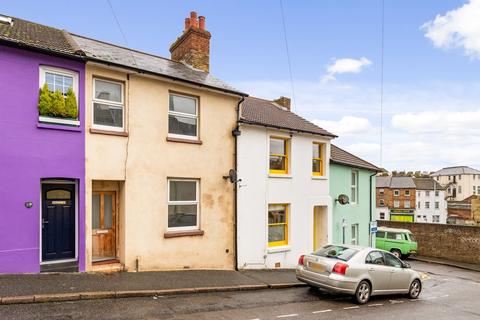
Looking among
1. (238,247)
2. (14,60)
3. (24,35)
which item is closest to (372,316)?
(238,247)

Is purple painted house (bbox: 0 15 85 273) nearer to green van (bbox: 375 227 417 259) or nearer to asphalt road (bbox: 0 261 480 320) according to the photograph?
asphalt road (bbox: 0 261 480 320)

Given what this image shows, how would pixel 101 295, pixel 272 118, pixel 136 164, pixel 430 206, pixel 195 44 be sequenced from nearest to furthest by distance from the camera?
1. pixel 101 295
2. pixel 136 164
3. pixel 195 44
4. pixel 272 118
5. pixel 430 206

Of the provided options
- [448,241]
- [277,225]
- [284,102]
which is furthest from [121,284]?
[448,241]

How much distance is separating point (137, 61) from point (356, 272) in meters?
9.25

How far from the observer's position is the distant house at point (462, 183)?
94750 millimetres

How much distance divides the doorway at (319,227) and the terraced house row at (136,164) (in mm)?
1182

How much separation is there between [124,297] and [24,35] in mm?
7487

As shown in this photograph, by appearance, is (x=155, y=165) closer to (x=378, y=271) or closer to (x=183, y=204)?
(x=183, y=204)

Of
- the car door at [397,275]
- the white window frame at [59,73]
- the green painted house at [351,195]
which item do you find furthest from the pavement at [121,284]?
the green painted house at [351,195]

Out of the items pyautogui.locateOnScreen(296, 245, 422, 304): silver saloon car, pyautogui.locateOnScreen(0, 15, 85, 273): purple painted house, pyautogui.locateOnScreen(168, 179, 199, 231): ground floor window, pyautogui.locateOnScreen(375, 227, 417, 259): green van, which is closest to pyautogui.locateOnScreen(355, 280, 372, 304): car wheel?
pyautogui.locateOnScreen(296, 245, 422, 304): silver saloon car

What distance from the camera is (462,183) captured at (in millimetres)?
95312

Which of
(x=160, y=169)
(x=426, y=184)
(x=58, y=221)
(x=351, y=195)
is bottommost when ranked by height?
(x=426, y=184)

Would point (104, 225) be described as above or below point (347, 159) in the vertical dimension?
below

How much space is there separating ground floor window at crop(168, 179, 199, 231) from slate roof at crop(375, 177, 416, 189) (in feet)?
202
